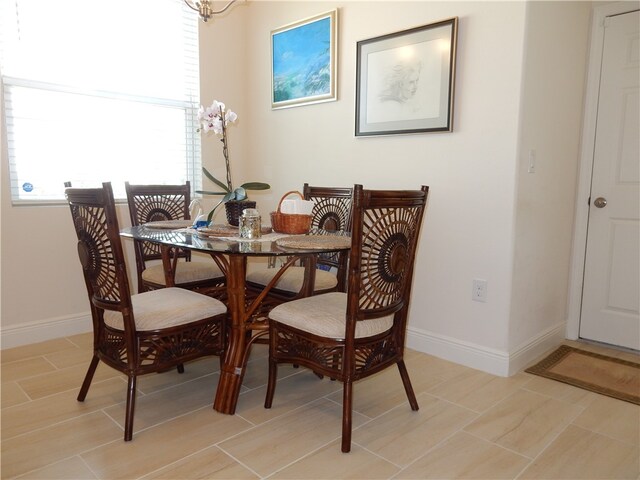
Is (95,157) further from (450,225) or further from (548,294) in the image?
(548,294)

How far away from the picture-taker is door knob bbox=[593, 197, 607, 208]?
9.46 ft

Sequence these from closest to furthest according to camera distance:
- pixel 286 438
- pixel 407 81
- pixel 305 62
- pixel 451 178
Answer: pixel 286 438
pixel 451 178
pixel 407 81
pixel 305 62

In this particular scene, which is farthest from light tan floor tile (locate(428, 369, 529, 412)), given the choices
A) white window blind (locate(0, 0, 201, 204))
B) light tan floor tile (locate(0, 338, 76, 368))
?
white window blind (locate(0, 0, 201, 204))

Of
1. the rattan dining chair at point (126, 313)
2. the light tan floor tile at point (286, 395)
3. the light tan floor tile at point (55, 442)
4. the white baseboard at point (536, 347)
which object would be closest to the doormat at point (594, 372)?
the white baseboard at point (536, 347)

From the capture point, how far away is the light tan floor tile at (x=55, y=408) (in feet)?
6.20

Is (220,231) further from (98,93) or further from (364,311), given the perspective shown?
(98,93)

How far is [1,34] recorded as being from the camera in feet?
8.40

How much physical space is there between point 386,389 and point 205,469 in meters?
0.97

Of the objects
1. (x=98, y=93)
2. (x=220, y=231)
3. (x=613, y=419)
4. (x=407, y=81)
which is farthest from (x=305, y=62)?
(x=613, y=419)

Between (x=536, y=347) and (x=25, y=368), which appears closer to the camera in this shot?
(x=25, y=368)

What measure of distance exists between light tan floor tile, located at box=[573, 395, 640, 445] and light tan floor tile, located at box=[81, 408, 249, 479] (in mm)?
1443

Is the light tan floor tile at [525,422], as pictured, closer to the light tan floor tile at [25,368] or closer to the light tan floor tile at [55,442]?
the light tan floor tile at [55,442]

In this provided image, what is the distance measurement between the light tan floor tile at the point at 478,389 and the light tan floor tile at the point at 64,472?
149cm

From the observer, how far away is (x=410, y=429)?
1.92 meters
